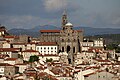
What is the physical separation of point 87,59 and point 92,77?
3107 cm

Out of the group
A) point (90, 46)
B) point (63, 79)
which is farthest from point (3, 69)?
point (90, 46)

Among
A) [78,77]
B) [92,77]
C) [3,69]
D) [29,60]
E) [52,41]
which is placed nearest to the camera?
[92,77]

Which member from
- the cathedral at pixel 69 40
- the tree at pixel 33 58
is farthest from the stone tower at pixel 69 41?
the tree at pixel 33 58

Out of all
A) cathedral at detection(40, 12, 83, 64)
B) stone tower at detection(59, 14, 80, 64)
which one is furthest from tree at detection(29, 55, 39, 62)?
stone tower at detection(59, 14, 80, 64)

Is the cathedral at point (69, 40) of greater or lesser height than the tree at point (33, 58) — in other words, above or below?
above

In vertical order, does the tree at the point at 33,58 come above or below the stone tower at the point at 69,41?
below

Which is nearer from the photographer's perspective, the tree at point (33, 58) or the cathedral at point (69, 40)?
the tree at point (33, 58)

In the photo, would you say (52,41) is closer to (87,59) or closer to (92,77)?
(87,59)

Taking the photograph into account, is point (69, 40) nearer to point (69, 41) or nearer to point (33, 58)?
point (69, 41)

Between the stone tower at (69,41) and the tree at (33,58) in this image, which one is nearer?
the tree at (33,58)

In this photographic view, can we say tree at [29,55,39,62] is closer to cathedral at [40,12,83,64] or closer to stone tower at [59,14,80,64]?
cathedral at [40,12,83,64]

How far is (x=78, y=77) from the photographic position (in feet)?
178

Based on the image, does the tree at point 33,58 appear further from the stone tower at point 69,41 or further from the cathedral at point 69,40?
the stone tower at point 69,41

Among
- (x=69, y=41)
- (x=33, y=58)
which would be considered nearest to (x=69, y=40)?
(x=69, y=41)
